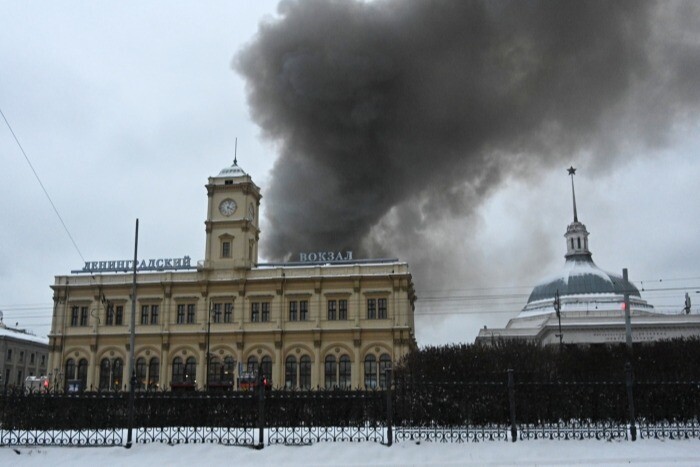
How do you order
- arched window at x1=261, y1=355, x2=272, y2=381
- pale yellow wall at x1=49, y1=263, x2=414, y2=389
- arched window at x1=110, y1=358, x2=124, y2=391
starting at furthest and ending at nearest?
arched window at x1=110, y1=358, x2=124, y2=391
arched window at x1=261, y1=355, x2=272, y2=381
pale yellow wall at x1=49, y1=263, x2=414, y2=389

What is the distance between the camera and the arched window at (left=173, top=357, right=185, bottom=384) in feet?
216

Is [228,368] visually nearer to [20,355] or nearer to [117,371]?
[117,371]

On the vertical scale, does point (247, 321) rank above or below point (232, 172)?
below

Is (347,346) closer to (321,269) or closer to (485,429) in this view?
(321,269)

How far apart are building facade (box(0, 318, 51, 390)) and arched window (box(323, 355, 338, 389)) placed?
40.1 metres

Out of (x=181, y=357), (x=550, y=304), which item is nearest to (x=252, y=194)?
(x=181, y=357)

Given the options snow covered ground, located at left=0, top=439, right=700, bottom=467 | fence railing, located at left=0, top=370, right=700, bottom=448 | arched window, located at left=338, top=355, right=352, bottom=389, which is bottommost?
snow covered ground, located at left=0, top=439, right=700, bottom=467

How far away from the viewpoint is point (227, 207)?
230ft

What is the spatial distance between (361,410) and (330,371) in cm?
4355

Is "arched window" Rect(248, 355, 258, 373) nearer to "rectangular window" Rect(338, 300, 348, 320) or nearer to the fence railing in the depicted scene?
"rectangular window" Rect(338, 300, 348, 320)

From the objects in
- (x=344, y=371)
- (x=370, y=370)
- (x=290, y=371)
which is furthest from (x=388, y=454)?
(x=290, y=371)

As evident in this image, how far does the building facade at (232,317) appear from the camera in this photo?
64.2m

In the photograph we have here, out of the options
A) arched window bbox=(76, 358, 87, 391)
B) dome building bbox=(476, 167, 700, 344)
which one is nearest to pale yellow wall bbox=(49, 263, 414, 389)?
arched window bbox=(76, 358, 87, 391)

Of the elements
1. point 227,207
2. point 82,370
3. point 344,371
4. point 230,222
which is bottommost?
point 344,371
